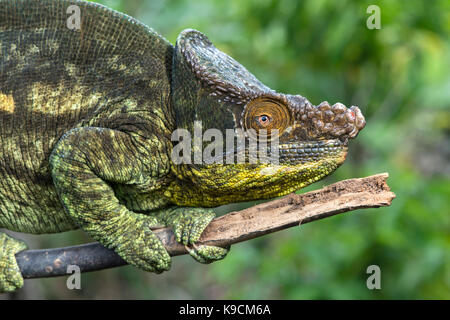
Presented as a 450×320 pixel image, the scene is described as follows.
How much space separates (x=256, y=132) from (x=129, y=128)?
1.90ft

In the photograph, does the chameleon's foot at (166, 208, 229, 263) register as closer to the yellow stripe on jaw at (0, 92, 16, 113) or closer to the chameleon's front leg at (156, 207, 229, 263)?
the chameleon's front leg at (156, 207, 229, 263)

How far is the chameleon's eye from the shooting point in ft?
7.73

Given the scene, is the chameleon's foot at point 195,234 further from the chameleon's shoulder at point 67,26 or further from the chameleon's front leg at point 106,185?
the chameleon's shoulder at point 67,26

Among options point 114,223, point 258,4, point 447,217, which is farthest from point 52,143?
point 447,217

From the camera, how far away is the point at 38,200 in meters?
2.61

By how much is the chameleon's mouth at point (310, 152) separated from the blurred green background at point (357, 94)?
1924 mm

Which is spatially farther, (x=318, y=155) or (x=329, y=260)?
(x=329, y=260)

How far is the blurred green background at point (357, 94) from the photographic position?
4.20 meters

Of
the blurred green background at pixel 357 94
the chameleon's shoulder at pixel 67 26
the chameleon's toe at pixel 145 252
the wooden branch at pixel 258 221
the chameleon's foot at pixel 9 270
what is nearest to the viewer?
the wooden branch at pixel 258 221

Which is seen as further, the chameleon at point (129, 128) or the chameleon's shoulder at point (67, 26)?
the chameleon's shoulder at point (67, 26)

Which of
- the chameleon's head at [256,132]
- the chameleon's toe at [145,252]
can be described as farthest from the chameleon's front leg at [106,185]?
the chameleon's head at [256,132]

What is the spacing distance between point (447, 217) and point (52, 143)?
345 cm

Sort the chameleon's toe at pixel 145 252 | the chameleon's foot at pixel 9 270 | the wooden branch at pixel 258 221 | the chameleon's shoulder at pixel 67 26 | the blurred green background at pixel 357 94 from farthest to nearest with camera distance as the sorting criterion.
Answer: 1. the blurred green background at pixel 357 94
2. the chameleon's foot at pixel 9 270
3. the chameleon's shoulder at pixel 67 26
4. the chameleon's toe at pixel 145 252
5. the wooden branch at pixel 258 221

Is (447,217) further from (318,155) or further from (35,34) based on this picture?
(35,34)
